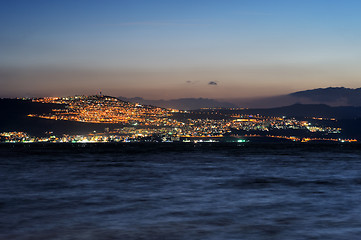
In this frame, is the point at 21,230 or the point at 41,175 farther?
the point at 41,175

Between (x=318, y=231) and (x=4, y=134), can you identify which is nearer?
(x=318, y=231)

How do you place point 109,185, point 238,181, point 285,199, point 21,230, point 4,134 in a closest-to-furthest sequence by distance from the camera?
point 21,230, point 285,199, point 109,185, point 238,181, point 4,134

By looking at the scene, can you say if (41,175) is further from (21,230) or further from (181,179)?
(21,230)

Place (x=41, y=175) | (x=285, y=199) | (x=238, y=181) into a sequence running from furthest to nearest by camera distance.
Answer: (x=41, y=175)
(x=238, y=181)
(x=285, y=199)

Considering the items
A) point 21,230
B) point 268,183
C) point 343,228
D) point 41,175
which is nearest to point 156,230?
point 21,230

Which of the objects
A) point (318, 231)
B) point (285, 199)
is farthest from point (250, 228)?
point (285, 199)

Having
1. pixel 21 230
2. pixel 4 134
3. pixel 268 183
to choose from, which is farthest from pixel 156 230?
pixel 4 134

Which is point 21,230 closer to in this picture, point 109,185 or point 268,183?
point 109,185

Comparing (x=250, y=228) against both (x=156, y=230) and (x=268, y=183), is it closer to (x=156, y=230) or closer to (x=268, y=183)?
(x=156, y=230)

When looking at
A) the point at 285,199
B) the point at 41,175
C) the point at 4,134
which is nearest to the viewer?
the point at 285,199
